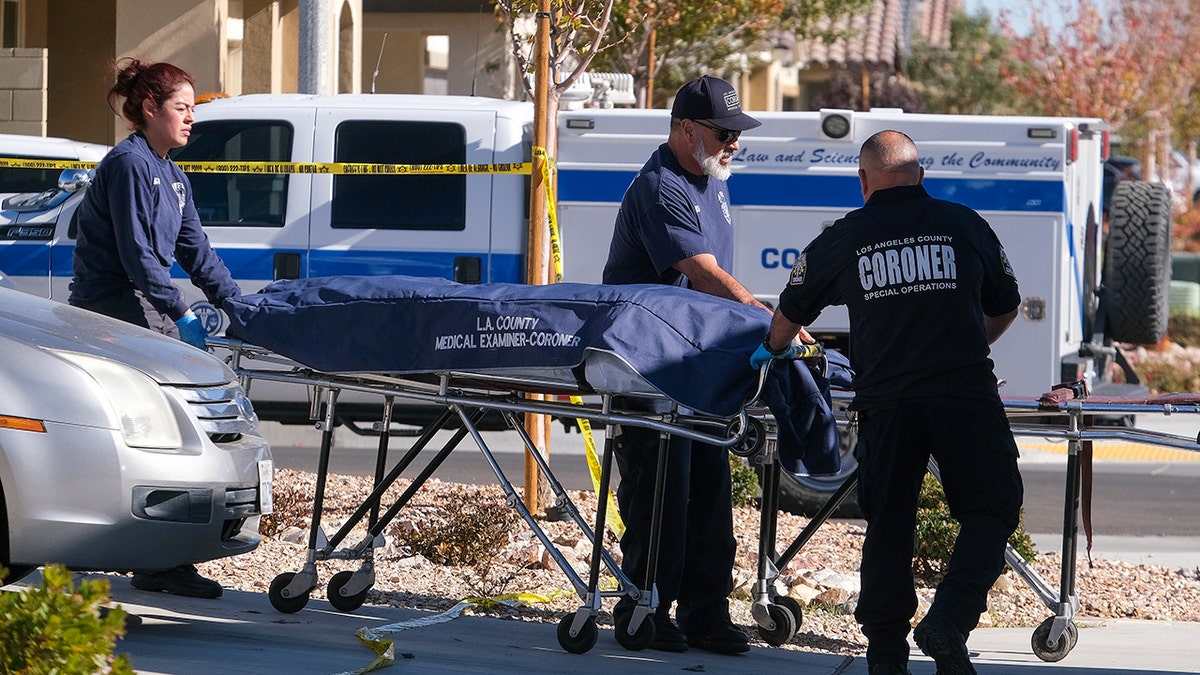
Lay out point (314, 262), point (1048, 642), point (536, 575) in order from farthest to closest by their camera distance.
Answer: point (314, 262)
point (536, 575)
point (1048, 642)

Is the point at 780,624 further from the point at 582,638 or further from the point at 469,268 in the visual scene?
the point at 469,268

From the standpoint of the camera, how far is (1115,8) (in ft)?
87.1

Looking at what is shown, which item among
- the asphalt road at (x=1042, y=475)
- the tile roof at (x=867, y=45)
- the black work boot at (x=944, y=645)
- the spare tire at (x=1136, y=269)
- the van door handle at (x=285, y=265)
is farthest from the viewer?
the tile roof at (x=867, y=45)

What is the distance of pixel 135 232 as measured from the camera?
591 cm

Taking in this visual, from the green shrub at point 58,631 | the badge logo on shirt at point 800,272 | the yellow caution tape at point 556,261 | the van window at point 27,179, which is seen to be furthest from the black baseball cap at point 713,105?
the van window at point 27,179

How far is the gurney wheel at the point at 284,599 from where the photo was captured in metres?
6.07

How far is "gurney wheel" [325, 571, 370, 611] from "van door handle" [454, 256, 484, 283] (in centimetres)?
351

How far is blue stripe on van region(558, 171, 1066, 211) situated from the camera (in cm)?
926

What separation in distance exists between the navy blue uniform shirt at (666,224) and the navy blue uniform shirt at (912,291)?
0.76 metres

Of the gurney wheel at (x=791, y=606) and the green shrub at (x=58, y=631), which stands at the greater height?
the green shrub at (x=58, y=631)

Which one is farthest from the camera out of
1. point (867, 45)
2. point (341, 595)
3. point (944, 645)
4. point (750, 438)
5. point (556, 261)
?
point (867, 45)

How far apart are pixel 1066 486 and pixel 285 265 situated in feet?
17.3

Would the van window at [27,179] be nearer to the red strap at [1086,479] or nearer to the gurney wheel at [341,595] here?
the gurney wheel at [341,595]

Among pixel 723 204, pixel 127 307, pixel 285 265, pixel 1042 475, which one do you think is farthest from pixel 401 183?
pixel 1042 475
